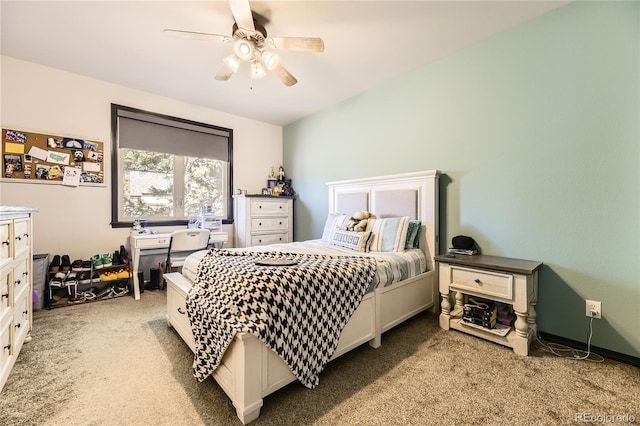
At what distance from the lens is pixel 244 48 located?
6.59 ft

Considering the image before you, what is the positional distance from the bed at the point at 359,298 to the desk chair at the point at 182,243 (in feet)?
2.71

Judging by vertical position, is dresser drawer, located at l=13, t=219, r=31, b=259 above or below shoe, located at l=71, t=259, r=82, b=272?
above

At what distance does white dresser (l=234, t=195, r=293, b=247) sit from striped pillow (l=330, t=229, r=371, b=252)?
1.53 meters

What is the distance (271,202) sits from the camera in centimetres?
408

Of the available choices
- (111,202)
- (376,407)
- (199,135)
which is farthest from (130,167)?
(376,407)

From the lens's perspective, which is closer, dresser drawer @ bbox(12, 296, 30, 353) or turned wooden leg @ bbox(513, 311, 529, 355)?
dresser drawer @ bbox(12, 296, 30, 353)

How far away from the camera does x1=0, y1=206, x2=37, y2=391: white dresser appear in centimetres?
142

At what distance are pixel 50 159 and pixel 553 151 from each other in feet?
15.7

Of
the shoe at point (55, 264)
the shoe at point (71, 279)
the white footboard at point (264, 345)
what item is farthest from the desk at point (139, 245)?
the white footboard at point (264, 345)

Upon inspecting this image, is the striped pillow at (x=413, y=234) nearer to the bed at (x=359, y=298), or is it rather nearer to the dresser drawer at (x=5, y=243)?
the bed at (x=359, y=298)

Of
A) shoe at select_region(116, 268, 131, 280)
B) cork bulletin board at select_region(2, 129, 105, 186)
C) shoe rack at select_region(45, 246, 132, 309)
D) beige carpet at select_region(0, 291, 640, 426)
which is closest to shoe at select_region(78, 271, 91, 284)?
shoe rack at select_region(45, 246, 132, 309)

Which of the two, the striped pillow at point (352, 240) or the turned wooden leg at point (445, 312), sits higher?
the striped pillow at point (352, 240)

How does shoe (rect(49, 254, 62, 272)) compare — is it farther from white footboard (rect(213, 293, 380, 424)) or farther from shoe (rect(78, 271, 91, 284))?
white footboard (rect(213, 293, 380, 424))

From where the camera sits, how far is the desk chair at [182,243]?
9.81 ft
